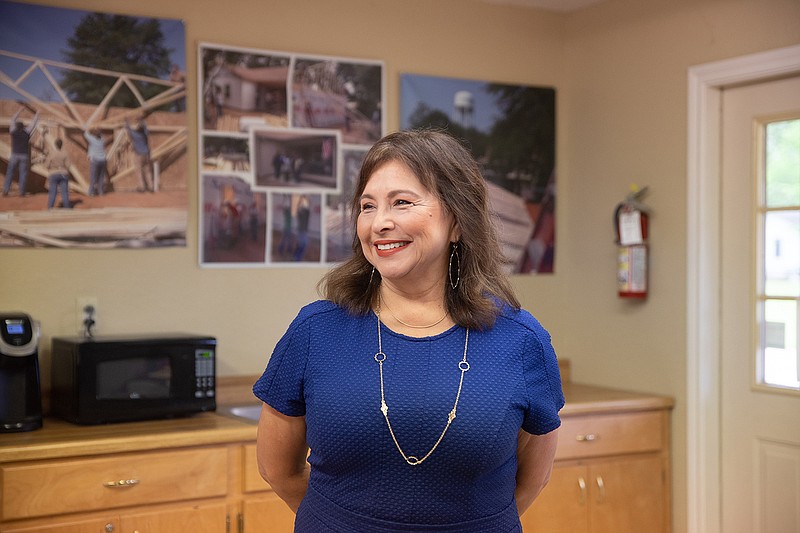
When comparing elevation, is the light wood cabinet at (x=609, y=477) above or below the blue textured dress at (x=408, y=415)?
below

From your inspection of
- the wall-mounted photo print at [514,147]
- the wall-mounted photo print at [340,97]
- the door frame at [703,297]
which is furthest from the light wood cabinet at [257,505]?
the door frame at [703,297]

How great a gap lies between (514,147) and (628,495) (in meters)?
1.50

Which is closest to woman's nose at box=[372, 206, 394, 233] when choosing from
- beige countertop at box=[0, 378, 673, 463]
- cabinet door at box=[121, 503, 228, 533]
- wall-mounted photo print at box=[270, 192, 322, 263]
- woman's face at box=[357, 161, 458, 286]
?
woman's face at box=[357, 161, 458, 286]

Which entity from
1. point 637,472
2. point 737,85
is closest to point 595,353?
point 637,472

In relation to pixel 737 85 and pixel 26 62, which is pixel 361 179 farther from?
pixel 737 85

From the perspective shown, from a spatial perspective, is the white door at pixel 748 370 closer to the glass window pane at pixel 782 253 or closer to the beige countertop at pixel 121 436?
the glass window pane at pixel 782 253

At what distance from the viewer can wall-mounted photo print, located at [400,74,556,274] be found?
3.89 m

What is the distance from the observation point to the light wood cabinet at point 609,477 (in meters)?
3.41

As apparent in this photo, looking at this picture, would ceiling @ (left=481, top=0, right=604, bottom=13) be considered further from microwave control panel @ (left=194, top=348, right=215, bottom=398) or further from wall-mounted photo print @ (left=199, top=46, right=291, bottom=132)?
microwave control panel @ (left=194, top=348, right=215, bottom=398)

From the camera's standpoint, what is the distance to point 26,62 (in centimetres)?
309

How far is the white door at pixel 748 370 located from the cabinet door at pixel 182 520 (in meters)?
1.86

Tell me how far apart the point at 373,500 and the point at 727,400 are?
2.36 metres

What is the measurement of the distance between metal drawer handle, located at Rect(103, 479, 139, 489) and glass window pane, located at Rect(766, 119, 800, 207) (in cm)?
231

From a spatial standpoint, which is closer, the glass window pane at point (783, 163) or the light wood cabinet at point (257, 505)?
the light wood cabinet at point (257, 505)
